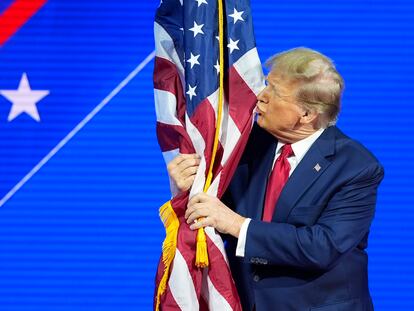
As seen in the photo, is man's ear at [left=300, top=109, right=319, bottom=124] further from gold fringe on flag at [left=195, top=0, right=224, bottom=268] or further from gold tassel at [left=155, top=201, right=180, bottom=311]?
gold tassel at [left=155, top=201, right=180, bottom=311]

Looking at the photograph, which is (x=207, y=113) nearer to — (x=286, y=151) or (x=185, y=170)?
(x=185, y=170)

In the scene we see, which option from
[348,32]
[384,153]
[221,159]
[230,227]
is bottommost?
[230,227]

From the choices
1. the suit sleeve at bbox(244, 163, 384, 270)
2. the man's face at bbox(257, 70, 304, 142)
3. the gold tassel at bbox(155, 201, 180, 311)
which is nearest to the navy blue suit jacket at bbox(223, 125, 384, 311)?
the suit sleeve at bbox(244, 163, 384, 270)

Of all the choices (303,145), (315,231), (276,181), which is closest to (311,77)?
(303,145)

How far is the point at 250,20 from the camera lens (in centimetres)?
256

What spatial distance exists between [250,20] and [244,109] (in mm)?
264

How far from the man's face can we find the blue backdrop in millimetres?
1614

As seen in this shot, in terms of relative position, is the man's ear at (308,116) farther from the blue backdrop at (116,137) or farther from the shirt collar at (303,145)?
the blue backdrop at (116,137)

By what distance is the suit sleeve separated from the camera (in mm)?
2457

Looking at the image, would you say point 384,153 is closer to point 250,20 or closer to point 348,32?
point 348,32

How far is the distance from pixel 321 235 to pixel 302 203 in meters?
0.12

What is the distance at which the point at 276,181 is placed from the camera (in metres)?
2.63

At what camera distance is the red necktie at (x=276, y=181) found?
2617mm

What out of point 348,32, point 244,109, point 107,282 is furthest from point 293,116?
point 107,282
